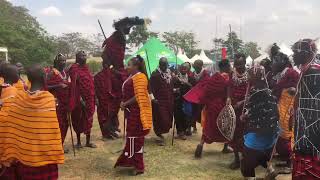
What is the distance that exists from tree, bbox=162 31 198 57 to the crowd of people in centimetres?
4927

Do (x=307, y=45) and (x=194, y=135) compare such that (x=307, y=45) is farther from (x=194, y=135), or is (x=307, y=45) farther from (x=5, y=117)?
(x=194, y=135)

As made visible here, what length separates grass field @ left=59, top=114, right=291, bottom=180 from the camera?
712 centimetres

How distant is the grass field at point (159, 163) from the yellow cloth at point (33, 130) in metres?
2.87

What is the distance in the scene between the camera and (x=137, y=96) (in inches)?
272

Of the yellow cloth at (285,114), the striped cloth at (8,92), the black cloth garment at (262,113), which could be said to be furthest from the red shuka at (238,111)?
the striped cloth at (8,92)

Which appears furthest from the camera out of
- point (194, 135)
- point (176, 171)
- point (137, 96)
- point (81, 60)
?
point (194, 135)

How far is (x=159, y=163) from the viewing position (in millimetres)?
7914

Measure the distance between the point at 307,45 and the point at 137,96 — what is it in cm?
313

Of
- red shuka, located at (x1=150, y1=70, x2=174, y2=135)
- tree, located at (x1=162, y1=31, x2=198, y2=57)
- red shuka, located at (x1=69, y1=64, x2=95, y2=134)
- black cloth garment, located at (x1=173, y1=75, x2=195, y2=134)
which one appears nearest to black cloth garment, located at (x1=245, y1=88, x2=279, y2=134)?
red shuka, located at (x1=150, y1=70, x2=174, y2=135)

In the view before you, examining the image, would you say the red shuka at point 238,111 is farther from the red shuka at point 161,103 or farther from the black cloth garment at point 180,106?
the black cloth garment at point 180,106

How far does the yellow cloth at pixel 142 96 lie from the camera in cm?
693

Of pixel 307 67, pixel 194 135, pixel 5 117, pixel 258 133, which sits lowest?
pixel 194 135

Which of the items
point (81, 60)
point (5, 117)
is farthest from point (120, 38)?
point (5, 117)

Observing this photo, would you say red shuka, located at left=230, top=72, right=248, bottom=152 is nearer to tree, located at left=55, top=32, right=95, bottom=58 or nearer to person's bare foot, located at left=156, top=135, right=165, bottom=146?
person's bare foot, located at left=156, top=135, right=165, bottom=146
